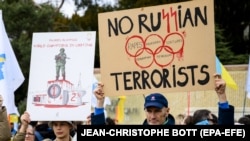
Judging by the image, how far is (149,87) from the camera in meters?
5.73

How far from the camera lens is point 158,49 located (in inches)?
229

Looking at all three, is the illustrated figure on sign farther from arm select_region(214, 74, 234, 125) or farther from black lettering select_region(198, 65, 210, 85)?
arm select_region(214, 74, 234, 125)

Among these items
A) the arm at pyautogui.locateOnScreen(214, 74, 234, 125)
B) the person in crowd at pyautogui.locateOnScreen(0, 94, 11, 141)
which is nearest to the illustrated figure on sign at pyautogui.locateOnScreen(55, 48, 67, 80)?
the person in crowd at pyautogui.locateOnScreen(0, 94, 11, 141)

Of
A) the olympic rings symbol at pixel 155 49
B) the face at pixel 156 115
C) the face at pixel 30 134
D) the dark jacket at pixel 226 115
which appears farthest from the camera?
the face at pixel 30 134

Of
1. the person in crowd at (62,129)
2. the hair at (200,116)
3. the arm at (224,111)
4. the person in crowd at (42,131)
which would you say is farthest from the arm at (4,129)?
the hair at (200,116)

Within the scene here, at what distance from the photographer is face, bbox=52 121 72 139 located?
5995 mm

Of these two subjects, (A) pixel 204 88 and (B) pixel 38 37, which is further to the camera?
(B) pixel 38 37

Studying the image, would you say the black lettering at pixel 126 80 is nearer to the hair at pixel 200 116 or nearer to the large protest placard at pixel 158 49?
the large protest placard at pixel 158 49

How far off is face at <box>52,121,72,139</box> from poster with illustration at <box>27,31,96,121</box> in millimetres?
424

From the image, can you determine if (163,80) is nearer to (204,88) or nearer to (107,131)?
(204,88)

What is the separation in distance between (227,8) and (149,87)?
106 ft

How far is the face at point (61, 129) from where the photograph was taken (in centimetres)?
599

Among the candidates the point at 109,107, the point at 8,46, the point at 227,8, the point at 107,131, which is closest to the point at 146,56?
the point at 107,131

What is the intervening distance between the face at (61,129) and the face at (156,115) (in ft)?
2.81
